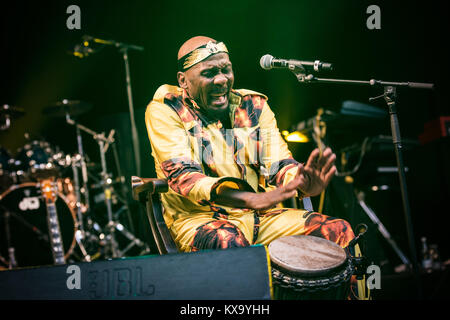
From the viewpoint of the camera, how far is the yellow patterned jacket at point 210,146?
2176 mm

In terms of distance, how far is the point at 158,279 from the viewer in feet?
5.16

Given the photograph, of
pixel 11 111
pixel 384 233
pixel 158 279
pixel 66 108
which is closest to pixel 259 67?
pixel 158 279

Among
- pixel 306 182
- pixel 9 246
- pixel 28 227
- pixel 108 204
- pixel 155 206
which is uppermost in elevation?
pixel 306 182

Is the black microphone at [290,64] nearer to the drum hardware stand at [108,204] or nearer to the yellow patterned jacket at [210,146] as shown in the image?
the yellow patterned jacket at [210,146]

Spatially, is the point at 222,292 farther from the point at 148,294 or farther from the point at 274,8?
the point at 274,8

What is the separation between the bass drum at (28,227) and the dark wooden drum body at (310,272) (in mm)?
4504

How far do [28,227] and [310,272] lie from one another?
16.9 feet

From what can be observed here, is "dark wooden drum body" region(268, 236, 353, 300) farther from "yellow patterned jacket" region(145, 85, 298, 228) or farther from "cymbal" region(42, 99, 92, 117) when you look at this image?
"cymbal" region(42, 99, 92, 117)

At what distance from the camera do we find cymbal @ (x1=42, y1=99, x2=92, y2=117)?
15.3 feet

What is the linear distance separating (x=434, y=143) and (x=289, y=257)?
350cm

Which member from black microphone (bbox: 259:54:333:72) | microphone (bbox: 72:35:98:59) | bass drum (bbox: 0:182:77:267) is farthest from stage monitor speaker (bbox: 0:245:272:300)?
bass drum (bbox: 0:182:77:267)

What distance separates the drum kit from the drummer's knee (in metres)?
3.05

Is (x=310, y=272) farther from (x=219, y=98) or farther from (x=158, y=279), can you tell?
(x=219, y=98)

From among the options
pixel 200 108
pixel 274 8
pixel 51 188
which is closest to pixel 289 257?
pixel 200 108
